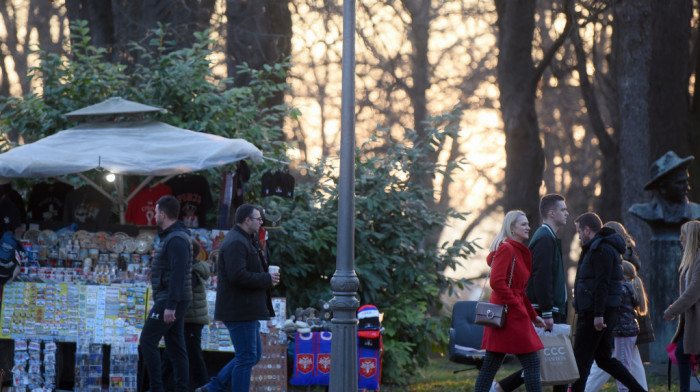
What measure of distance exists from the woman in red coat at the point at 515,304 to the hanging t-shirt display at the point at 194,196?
15.8 ft

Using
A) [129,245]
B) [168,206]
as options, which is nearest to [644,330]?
[168,206]

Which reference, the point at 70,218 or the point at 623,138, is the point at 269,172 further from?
the point at 623,138

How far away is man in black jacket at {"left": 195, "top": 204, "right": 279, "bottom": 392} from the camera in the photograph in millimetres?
8617

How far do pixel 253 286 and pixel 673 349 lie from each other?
14.5 ft

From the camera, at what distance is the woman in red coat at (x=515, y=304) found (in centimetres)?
802

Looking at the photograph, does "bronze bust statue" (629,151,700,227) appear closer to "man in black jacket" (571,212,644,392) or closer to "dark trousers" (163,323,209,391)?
"man in black jacket" (571,212,644,392)

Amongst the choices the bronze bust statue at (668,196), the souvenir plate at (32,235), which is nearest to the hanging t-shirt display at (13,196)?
the souvenir plate at (32,235)

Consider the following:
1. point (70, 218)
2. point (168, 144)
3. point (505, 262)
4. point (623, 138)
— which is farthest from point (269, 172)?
point (623, 138)

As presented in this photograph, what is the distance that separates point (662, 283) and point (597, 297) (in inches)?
213

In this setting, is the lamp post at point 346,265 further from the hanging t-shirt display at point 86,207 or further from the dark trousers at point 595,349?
the hanging t-shirt display at point 86,207

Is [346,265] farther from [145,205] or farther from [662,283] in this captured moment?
[662,283]

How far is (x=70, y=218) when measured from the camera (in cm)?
1193

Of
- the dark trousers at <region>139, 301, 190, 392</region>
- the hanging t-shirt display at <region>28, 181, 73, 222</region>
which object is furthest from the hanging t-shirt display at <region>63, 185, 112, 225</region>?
the dark trousers at <region>139, 301, 190, 392</region>

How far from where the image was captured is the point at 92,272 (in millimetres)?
11086
